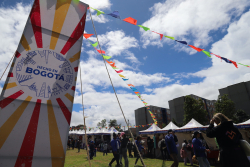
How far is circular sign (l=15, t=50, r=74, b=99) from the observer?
2.15m

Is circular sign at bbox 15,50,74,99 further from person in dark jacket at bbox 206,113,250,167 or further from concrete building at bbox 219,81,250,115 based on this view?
concrete building at bbox 219,81,250,115

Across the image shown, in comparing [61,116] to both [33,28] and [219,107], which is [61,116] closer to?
[33,28]

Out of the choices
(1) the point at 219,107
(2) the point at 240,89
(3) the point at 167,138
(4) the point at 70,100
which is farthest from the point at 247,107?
(4) the point at 70,100

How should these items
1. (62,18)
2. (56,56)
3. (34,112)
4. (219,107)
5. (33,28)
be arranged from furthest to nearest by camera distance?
1. (219,107)
2. (62,18)
3. (56,56)
4. (33,28)
5. (34,112)

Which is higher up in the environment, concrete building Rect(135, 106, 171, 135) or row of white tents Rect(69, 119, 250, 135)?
concrete building Rect(135, 106, 171, 135)

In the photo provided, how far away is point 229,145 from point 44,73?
326 centimetres

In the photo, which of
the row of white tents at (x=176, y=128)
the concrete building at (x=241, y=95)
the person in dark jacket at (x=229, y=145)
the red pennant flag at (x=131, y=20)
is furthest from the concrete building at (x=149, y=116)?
the person in dark jacket at (x=229, y=145)

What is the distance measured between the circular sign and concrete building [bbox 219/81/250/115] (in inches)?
1696

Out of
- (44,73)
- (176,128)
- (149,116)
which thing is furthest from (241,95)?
(44,73)

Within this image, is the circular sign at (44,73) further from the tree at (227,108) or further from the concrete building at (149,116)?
the concrete building at (149,116)

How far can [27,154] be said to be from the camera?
2.01 meters

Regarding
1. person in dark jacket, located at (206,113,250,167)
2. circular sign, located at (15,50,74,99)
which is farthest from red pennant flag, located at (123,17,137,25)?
person in dark jacket, located at (206,113,250,167)

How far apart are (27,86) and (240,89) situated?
44.9 m

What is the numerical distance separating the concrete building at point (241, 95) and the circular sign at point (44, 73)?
43.1 metres
